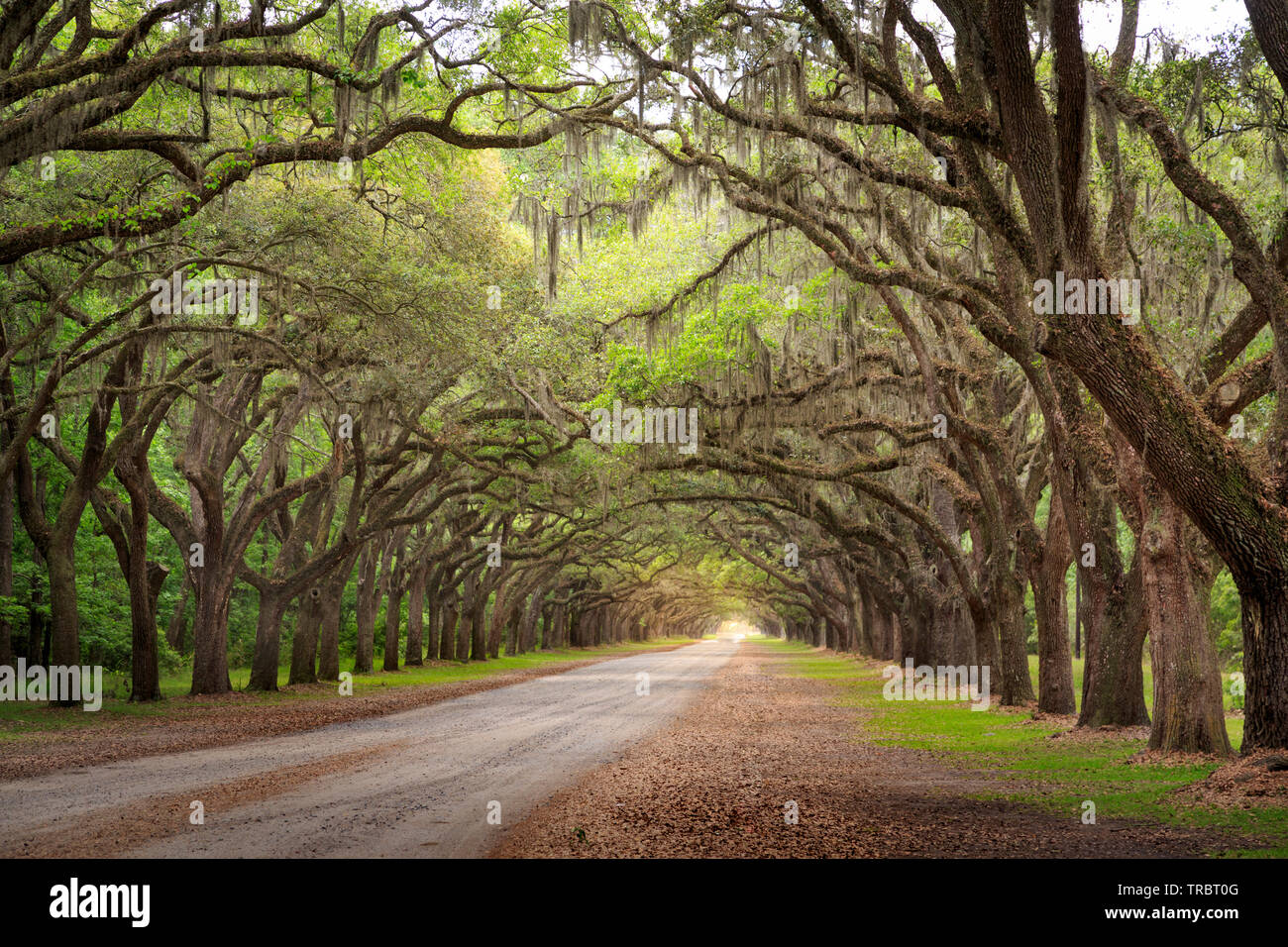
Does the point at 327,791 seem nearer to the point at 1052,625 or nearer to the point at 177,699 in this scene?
the point at 177,699

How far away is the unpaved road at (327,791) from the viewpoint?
23.6 ft

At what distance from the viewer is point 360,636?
3366 centimetres

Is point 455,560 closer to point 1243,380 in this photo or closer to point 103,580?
point 103,580

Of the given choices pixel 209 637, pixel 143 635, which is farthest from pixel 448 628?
pixel 143 635

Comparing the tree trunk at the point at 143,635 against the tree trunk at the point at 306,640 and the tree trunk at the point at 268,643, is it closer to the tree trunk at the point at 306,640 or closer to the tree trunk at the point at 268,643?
the tree trunk at the point at 268,643

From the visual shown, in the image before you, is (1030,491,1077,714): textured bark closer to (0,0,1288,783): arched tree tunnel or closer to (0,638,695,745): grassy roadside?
(0,0,1288,783): arched tree tunnel

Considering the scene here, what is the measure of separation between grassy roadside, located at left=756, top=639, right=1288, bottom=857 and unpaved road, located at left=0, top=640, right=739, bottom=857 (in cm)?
475

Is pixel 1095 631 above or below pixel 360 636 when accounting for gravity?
above

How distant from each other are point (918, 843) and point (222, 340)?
43.9ft

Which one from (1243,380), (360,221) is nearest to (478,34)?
(360,221)

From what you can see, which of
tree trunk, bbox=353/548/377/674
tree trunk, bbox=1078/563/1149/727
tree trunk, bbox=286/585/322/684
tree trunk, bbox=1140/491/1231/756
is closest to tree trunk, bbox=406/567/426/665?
tree trunk, bbox=353/548/377/674

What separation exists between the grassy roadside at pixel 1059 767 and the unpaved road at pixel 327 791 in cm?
475

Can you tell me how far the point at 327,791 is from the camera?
963 cm

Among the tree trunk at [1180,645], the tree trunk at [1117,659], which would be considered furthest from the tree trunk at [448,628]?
the tree trunk at [1180,645]
